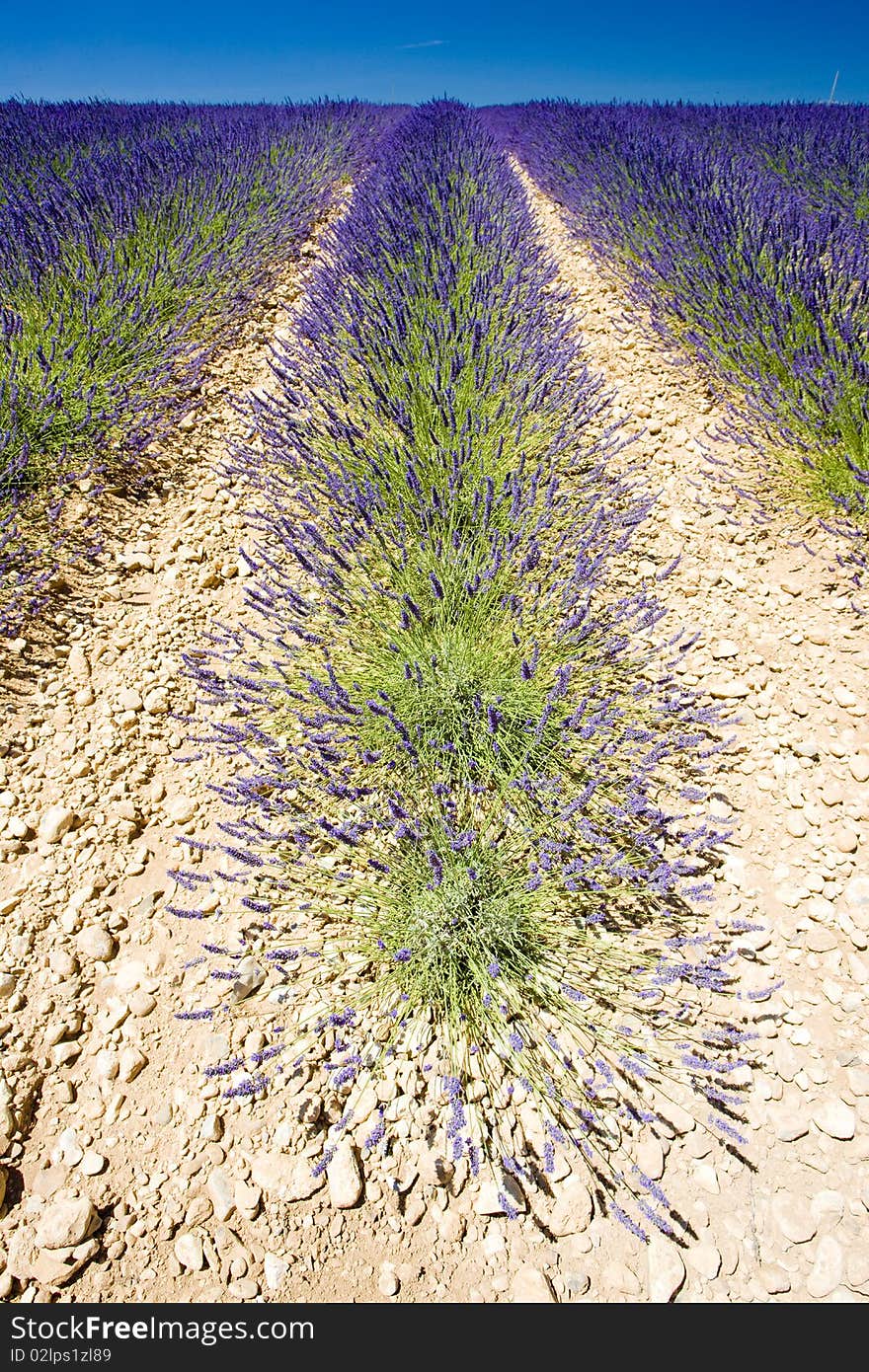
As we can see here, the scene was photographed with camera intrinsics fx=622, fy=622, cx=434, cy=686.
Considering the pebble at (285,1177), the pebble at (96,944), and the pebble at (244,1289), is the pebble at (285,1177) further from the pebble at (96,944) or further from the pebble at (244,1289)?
the pebble at (96,944)

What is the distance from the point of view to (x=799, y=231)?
369 cm

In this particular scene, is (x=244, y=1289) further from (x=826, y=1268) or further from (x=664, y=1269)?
(x=826, y=1268)

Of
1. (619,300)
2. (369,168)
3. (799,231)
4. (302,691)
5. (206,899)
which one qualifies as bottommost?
(206,899)

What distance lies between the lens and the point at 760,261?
3.45m

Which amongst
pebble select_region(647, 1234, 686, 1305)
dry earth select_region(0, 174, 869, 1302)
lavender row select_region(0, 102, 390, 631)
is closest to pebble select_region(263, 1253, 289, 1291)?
dry earth select_region(0, 174, 869, 1302)

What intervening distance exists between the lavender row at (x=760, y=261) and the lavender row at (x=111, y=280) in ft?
8.92

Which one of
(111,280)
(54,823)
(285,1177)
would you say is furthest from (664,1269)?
(111,280)

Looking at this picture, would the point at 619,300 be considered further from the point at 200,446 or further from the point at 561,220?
the point at 200,446

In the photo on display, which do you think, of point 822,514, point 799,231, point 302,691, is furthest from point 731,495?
point 799,231

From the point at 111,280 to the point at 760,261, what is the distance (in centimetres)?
359

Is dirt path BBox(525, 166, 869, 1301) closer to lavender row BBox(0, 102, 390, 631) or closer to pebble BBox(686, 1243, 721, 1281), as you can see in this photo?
pebble BBox(686, 1243, 721, 1281)

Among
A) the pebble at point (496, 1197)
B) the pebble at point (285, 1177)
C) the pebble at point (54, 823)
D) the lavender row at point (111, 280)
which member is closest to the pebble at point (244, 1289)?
the pebble at point (285, 1177)

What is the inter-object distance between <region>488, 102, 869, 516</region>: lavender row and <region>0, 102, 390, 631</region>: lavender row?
2.72m

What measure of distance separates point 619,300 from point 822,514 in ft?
9.07
